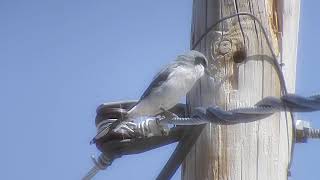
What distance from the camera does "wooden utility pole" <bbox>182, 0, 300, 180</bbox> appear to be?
498 centimetres

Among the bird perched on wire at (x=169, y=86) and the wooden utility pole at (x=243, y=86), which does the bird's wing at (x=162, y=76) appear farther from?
the wooden utility pole at (x=243, y=86)

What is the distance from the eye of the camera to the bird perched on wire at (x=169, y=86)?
17.7ft

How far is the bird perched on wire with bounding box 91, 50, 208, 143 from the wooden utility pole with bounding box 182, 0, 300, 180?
0.09 m

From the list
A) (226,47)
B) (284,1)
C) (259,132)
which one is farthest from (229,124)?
(284,1)

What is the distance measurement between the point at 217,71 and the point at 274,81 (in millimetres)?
321

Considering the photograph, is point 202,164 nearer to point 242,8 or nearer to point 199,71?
point 199,71

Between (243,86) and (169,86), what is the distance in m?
0.91

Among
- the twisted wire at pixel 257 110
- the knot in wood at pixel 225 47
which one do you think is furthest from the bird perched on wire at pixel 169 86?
the twisted wire at pixel 257 110

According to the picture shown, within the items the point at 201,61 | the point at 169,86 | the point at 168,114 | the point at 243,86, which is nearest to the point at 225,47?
the point at 201,61

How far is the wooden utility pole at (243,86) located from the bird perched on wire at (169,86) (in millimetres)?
92

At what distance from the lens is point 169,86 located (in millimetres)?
5938

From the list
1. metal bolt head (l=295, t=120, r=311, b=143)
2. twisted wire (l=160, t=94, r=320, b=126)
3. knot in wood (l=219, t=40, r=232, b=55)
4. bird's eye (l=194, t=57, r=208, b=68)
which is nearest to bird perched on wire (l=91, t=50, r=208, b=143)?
bird's eye (l=194, t=57, r=208, b=68)

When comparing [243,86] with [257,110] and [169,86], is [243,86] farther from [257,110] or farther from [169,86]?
[169,86]

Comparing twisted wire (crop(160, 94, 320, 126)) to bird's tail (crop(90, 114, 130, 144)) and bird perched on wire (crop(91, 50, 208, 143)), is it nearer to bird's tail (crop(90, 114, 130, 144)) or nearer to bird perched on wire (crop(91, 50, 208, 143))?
bird perched on wire (crop(91, 50, 208, 143))
